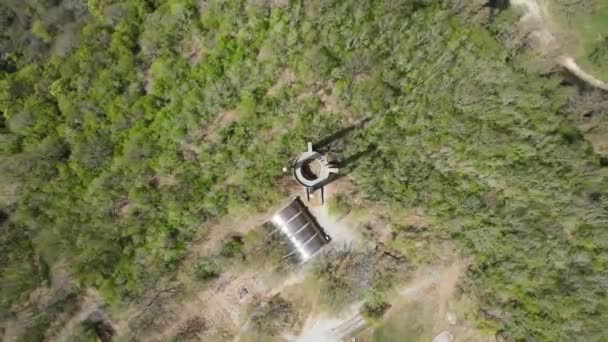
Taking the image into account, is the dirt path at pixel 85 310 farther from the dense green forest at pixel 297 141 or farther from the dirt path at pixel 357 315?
the dirt path at pixel 357 315

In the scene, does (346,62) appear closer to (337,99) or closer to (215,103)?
(337,99)

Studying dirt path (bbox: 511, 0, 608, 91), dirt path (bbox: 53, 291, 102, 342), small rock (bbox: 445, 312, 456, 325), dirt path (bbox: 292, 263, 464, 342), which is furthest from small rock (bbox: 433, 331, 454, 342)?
dirt path (bbox: 53, 291, 102, 342)

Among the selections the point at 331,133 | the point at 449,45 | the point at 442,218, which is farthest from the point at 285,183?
the point at 449,45

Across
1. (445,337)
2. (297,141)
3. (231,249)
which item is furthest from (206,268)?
(445,337)

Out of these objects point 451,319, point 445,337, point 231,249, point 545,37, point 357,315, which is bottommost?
point 445,337

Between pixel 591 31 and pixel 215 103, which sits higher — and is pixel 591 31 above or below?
below

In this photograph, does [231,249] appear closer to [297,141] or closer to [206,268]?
[206,268]
